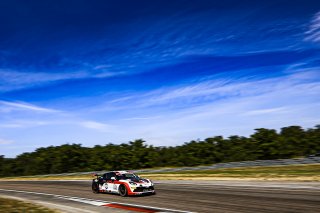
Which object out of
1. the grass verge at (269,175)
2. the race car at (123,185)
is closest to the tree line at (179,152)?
the grass verge at (269,175)

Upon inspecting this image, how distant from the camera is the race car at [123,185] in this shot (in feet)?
51.6

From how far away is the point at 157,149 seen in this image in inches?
2714

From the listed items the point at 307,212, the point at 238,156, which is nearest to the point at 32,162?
the point at 238,156

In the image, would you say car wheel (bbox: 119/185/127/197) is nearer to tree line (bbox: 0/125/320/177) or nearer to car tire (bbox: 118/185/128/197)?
car tire (bbox: 118/185/128/197)

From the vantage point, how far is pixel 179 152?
222ft

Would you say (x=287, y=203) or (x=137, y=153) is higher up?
(x=137, y=153)

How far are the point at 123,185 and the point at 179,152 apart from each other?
Result: 171 feet

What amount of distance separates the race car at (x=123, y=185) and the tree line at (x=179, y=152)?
148ft

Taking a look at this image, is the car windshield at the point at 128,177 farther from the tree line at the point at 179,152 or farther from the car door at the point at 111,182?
the tree line at the point at 179,152

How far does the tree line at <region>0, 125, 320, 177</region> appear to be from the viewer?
191 feet

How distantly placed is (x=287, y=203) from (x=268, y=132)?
49.8 meters

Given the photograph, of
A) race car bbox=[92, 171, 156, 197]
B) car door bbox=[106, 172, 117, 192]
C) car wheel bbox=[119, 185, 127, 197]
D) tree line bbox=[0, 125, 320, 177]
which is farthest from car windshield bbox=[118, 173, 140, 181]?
tree line bbox=[0, 125, 320, 177]

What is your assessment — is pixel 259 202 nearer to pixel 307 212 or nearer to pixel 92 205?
pixel 307 212

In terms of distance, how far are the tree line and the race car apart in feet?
148
